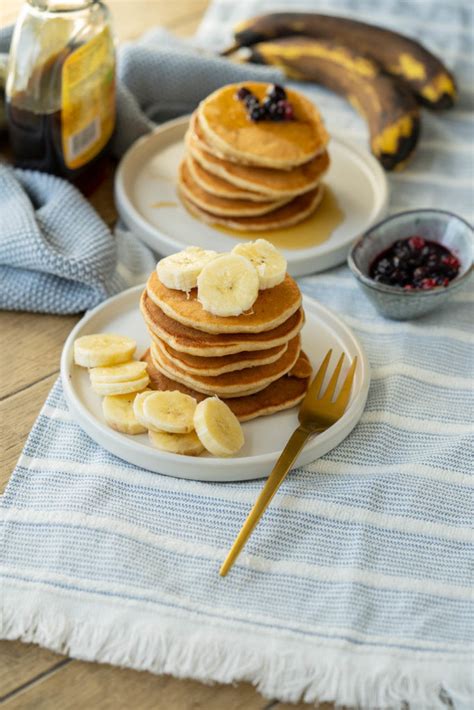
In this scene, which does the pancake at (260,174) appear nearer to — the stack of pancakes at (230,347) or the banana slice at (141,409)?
the stack of pancakes at (230,347)

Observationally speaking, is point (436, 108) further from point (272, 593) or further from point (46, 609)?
point (46, 609)

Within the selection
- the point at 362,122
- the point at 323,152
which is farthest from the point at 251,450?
the point at 362,122

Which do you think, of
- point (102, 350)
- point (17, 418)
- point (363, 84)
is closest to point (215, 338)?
point (102, 350)

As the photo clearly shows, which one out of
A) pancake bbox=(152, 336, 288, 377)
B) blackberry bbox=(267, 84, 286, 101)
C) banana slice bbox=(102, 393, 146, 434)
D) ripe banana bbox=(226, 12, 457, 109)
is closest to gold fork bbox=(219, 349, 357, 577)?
pancake bbox=(152, 336, 288, 377)

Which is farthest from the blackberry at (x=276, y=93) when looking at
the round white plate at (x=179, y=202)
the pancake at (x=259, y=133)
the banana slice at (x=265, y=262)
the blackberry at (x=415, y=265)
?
the banana slice at (x=265, y=262)

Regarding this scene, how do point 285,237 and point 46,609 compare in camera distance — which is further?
point 285,237

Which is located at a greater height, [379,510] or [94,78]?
[94,78]

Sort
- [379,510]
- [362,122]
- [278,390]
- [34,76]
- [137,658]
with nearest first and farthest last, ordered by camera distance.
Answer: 1. [137,658]
2. [379,510]
3. [278,390]
4. [34,76]
5. [362,122]
